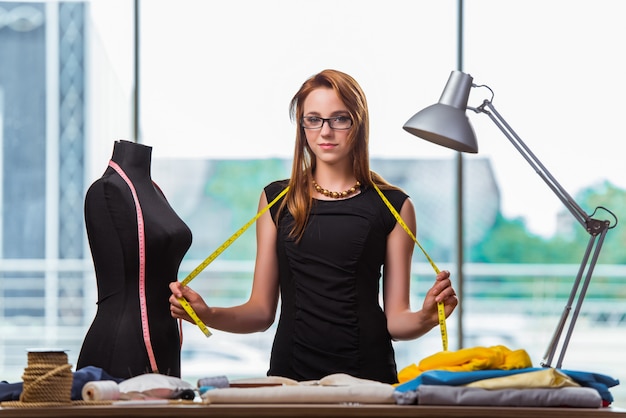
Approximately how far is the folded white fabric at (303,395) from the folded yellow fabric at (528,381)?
195 millimetres

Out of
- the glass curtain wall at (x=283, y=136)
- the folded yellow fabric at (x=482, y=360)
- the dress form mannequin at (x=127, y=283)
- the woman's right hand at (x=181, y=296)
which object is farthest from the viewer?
the glass curtain wall at (x=283, y=136)

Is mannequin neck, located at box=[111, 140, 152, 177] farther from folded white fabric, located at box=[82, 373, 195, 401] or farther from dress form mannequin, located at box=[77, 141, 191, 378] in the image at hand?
folded white fabric, located at box=[82, 373, 195, 401]

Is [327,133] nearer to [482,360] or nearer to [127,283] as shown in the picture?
[127,283]

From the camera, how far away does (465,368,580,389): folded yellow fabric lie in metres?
2.15

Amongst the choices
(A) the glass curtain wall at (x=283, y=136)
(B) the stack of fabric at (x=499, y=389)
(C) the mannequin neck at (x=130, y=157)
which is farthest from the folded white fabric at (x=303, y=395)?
(A) the glass curtain wall at (x=283, y=136)

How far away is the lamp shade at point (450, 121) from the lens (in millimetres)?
2711

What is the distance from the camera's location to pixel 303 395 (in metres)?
2.15

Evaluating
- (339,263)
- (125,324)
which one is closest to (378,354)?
(339,263)

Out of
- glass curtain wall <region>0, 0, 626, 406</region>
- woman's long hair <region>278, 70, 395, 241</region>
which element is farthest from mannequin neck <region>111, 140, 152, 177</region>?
glass curtain wall <region>0, 0, 626, 406</region>

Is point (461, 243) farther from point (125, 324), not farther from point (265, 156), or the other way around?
point (125, 324)

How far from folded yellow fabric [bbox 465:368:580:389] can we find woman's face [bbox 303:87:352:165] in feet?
3.09

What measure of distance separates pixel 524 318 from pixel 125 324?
11.2 feet

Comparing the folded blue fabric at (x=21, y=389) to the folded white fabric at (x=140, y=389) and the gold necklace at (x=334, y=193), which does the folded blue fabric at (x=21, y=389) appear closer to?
the folded white fabric at (x=140, y=389)

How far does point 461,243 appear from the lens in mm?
5609
